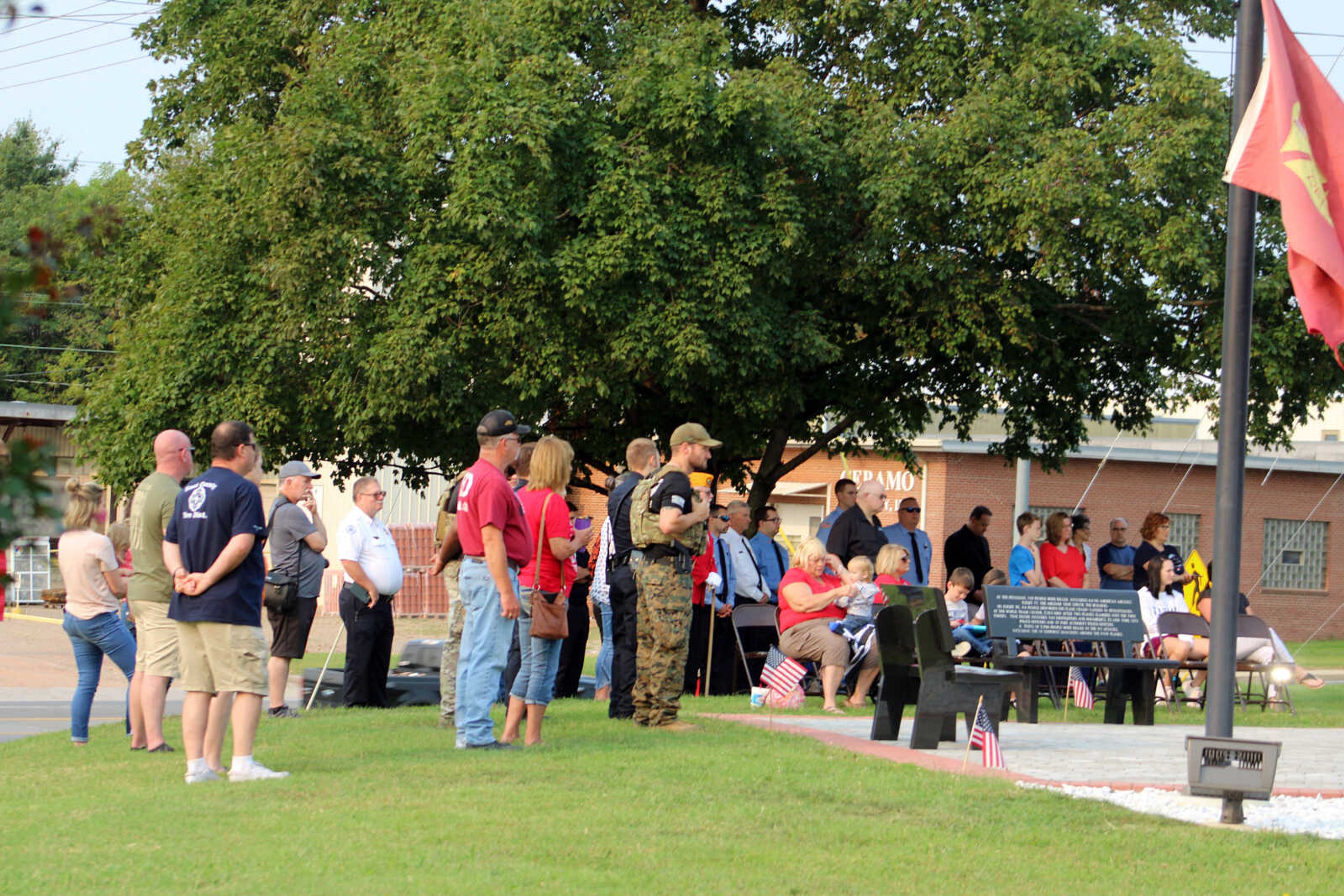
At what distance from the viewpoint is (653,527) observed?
31.9 feet

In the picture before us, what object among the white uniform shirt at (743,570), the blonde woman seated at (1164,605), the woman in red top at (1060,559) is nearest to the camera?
the white uniform shirt at (743,570)

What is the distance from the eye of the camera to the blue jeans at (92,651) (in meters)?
10.5

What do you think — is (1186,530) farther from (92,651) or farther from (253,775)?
(253,775)

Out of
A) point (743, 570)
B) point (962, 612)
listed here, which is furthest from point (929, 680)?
point (743, 570)

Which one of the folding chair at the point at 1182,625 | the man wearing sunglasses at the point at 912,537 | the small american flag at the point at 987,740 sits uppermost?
the man wearing sunglasses at the point at 912,537

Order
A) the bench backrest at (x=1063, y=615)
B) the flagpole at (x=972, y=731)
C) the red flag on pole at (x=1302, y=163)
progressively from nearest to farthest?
the red flag on pole at (x=1302, y=163) → the flagpole at (x=972, y=731) → the bench backrest at (x=1063, y=615)

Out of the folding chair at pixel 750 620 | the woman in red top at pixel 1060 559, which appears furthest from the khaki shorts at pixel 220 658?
the woman in red top at pixel 1060 559

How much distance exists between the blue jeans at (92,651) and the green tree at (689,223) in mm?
7455

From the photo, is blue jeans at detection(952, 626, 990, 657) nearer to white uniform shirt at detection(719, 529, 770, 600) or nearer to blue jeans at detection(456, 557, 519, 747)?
white uniform shirt at detection(719, 529, 770, 600)

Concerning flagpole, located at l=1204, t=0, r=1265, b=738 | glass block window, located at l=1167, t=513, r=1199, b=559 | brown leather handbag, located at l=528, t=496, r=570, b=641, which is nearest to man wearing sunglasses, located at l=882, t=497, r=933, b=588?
brown leather handbag, located at l=528, t=496, r=570, b=641

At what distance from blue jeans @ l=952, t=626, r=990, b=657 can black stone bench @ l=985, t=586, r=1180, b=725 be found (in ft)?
1.33

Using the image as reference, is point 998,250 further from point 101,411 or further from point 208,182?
point 101,411

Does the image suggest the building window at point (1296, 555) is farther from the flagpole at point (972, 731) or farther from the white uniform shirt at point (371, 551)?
the flagpole at point (972, 731)

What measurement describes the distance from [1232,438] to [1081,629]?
5.85m
